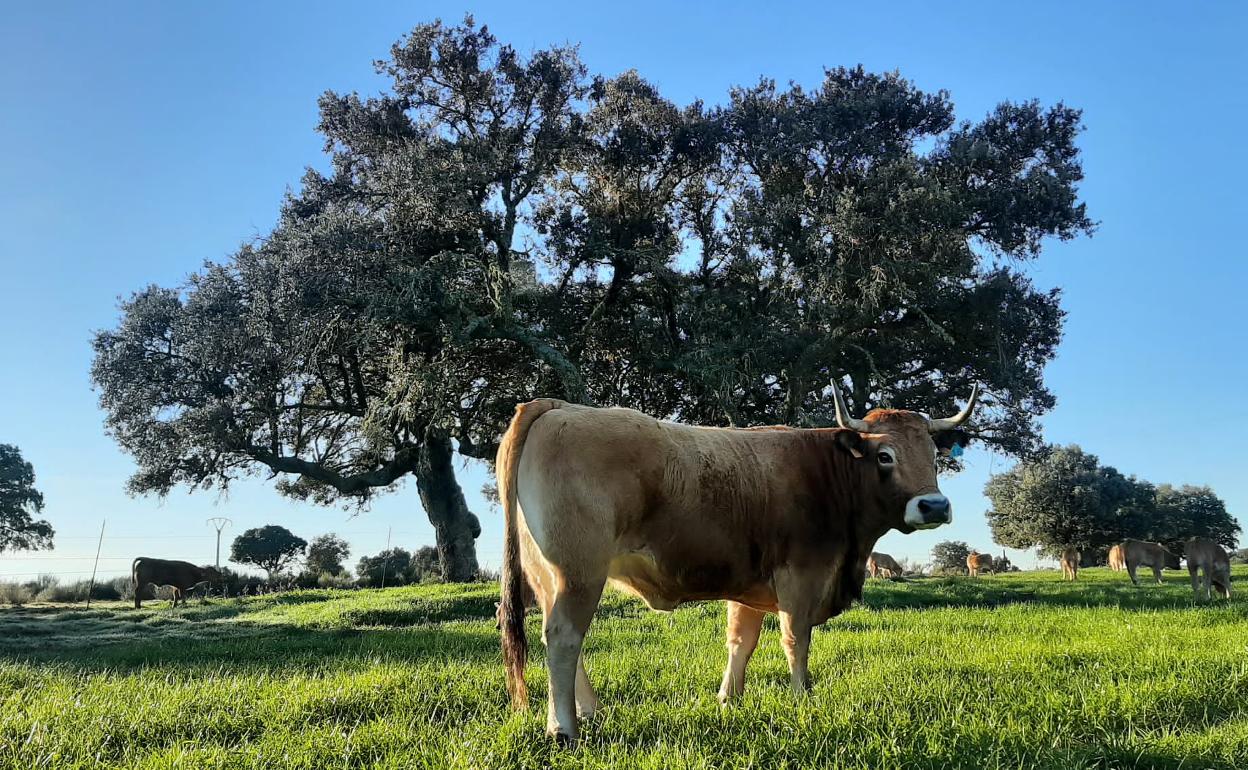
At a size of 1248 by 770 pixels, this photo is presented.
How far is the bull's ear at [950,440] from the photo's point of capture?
664cm

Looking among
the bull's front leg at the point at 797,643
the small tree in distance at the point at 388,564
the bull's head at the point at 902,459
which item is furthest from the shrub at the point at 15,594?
the bull's head at the point at 902,459

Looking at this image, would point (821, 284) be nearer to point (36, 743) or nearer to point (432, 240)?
point (432, 240)

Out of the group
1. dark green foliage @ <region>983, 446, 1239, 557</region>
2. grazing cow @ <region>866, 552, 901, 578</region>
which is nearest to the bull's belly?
grazing cow @ <region>866, 552, 901, 578</region>

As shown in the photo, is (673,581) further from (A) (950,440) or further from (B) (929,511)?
(A) (950,440)

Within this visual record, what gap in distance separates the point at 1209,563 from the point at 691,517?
54.9 feet

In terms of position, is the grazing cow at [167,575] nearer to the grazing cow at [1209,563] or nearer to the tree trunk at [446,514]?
the tree trunk at [446,514]

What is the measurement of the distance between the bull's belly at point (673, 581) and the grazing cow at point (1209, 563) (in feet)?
52.4

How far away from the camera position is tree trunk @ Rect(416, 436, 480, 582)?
24984 millimetres

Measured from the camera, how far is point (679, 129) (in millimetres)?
24391

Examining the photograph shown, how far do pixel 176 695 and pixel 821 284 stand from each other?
1767 cm

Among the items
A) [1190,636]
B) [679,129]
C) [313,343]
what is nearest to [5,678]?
[1190,636]

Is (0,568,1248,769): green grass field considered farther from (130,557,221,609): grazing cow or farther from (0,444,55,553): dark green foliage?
(0,444,55,553): dark green foliage

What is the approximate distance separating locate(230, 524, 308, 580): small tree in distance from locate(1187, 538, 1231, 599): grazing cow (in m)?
39.8

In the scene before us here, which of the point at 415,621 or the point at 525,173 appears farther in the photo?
the point at 525,173
